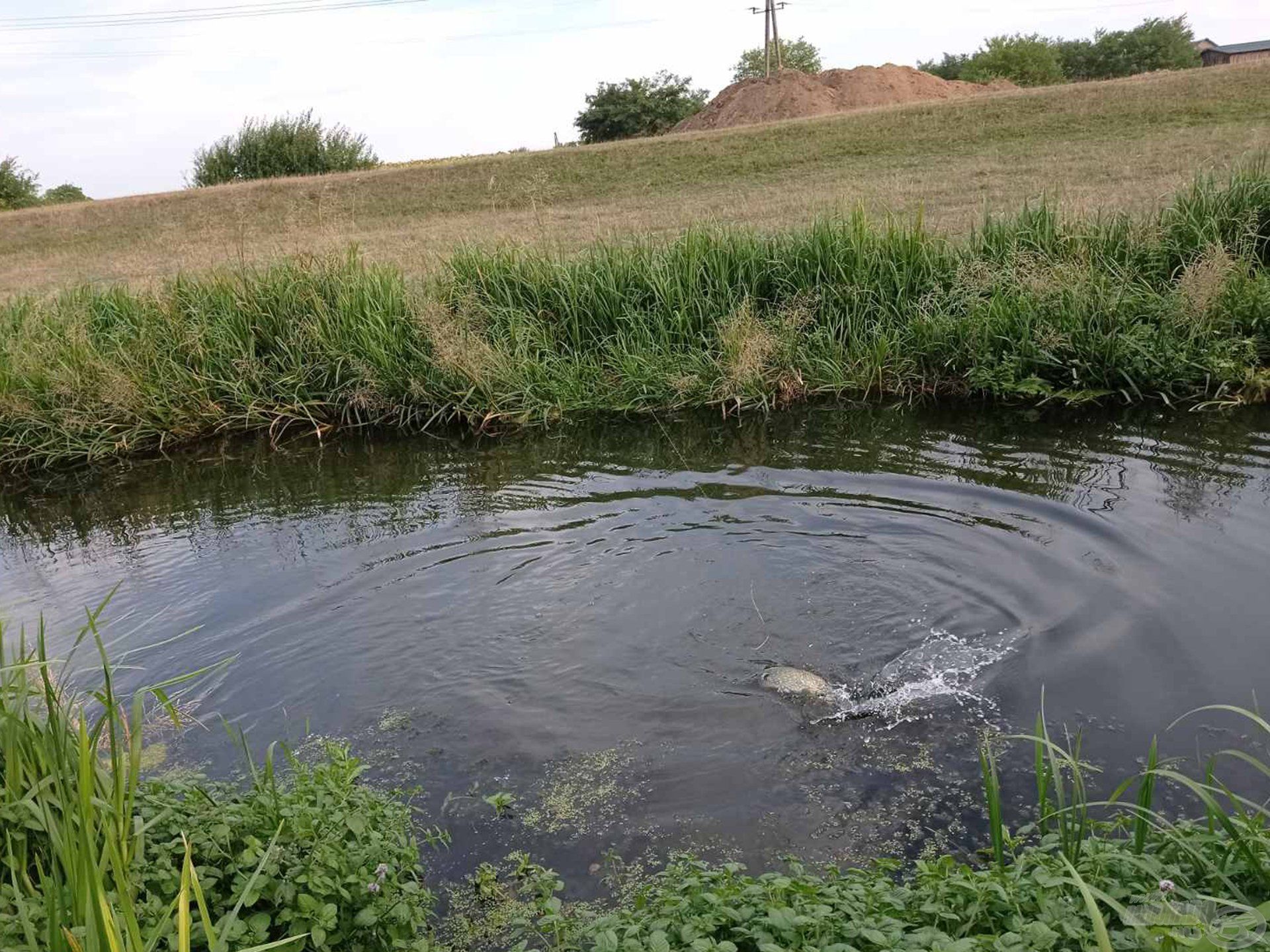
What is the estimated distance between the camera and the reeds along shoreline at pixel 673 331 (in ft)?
A: 27.9

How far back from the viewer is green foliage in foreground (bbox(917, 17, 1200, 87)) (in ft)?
175

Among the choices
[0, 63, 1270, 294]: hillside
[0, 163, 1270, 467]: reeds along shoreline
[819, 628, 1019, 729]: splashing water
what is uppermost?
[0, 63, 1270, 294]: hillside

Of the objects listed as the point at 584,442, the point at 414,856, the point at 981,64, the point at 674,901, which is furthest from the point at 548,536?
the point at 981,64

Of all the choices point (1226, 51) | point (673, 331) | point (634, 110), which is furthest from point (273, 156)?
point (1226, 51)

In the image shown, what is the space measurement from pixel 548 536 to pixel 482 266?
15.3 feet

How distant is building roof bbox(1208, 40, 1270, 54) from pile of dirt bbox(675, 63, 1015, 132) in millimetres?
26663

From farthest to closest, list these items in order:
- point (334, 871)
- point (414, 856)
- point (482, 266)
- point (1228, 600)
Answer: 1. point (482, 266)
2. point (1228, 600)
3. point (414, 856)
4. point (334, 871)

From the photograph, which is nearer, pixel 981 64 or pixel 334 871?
pixel 334 871

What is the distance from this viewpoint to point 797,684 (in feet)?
14.9

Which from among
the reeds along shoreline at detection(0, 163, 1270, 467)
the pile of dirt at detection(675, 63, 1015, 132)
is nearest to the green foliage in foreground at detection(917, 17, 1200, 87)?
the pile of dirt at detection(675, 63, 1015, 132)

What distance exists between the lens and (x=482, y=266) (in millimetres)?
10375

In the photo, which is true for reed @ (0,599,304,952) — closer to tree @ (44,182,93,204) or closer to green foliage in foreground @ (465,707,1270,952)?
green foliage in foreground @ (465,707,1270,952)

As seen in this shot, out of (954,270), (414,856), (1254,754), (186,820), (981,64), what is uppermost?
(981,64)

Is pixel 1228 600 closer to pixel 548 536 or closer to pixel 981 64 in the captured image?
pixel 548 536
